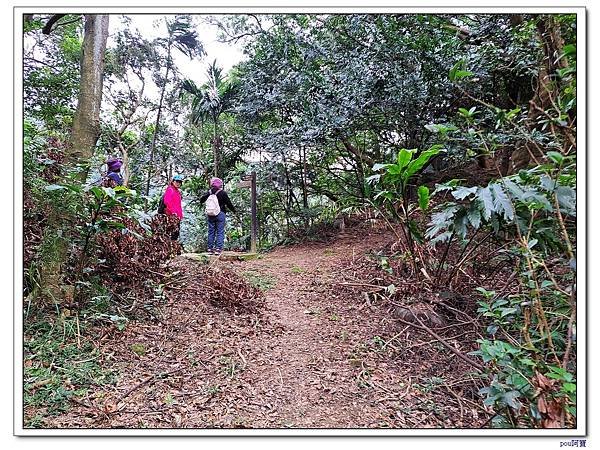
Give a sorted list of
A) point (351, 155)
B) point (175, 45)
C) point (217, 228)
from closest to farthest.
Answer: point (175, 45), point (217, 228), point (351, 155)

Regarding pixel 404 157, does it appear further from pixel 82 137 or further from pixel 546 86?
pixel 82 137

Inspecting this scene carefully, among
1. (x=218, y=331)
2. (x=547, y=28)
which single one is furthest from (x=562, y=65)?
(x=218, y=331)

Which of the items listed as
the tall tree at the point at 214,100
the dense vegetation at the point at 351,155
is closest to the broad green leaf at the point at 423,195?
the dense vegetation at the point at 351,155

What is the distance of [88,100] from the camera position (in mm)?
2215

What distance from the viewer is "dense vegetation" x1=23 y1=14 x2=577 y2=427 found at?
1405mm

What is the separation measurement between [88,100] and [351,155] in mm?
2524

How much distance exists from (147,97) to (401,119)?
3.02 metres

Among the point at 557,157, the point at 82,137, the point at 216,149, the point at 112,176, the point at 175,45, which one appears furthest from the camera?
the point at 216,149

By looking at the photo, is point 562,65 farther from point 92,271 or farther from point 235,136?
point 235,136

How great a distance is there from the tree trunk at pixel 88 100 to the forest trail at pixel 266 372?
105cm

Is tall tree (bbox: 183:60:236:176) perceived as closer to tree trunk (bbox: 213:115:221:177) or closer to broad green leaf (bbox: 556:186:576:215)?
tree trunk (bbox: 213:115:221:177)

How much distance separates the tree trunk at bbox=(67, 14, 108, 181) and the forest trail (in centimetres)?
105

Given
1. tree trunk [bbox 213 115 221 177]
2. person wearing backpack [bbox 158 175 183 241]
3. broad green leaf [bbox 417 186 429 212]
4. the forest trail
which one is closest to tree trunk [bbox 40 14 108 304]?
the forest trail

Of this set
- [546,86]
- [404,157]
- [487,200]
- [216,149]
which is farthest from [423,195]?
[216,149]
